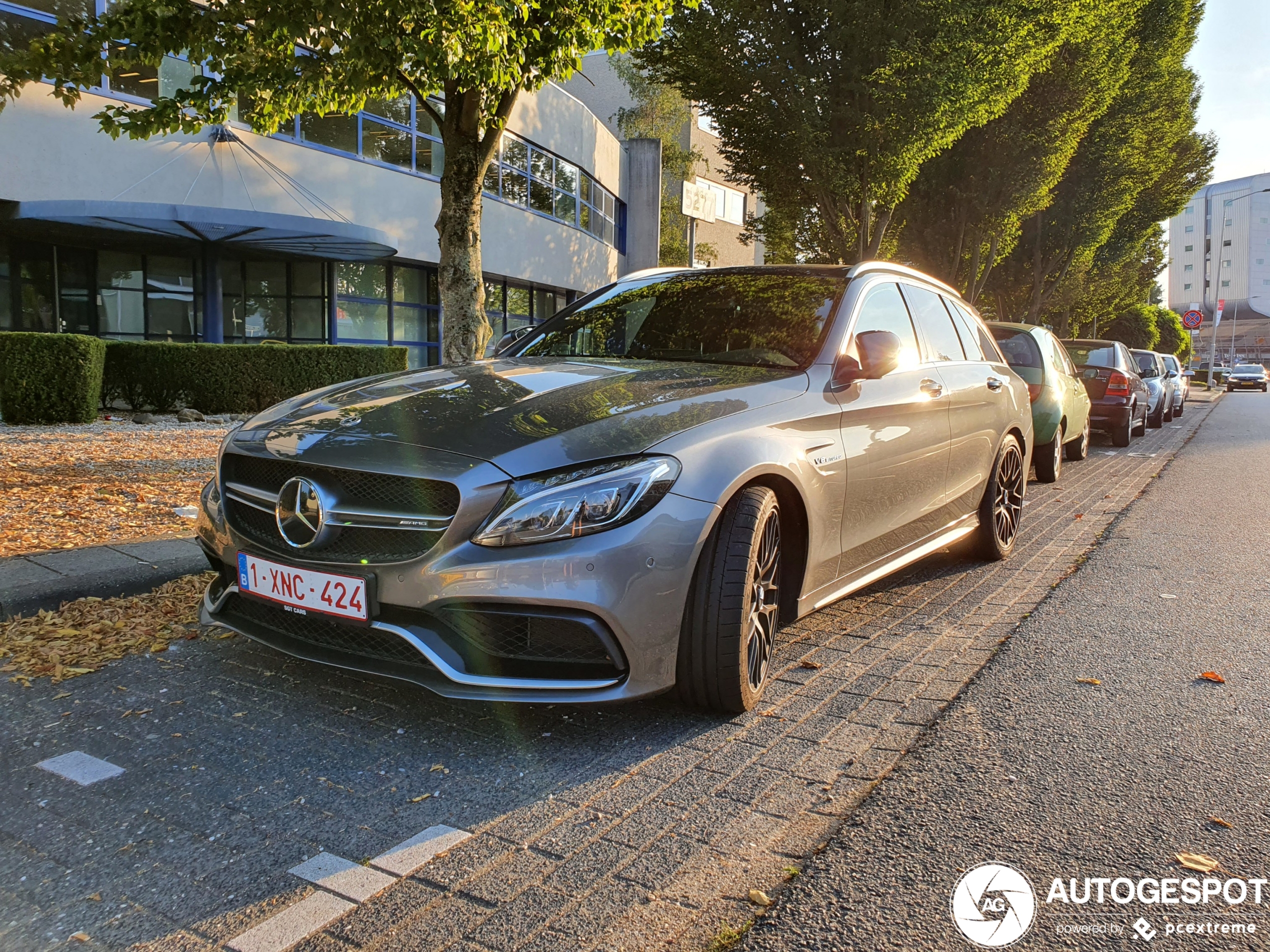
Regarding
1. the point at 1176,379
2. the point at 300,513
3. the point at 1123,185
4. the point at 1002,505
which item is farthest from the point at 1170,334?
the point at 300,513

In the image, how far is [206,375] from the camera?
503 inches

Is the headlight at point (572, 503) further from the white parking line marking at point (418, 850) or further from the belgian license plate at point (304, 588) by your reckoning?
the white parking line marking at point (418, 850)

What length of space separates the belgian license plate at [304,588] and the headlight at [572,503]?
0.43 m

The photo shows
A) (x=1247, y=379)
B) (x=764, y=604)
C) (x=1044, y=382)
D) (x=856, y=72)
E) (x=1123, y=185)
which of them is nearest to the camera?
(x=764, y=604)

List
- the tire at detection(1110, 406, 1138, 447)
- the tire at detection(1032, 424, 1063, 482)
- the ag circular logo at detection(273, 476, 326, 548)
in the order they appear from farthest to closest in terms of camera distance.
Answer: the tire at detection(1110, 406, 1138, 447)
the tire at detection(1032, 424, 1063, 482)
the ag circular logo at detection(273, 476, 326, 548)

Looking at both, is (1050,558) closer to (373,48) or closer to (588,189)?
(373,48)

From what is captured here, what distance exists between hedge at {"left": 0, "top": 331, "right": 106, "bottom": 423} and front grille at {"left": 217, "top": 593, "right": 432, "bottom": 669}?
31.2 ft

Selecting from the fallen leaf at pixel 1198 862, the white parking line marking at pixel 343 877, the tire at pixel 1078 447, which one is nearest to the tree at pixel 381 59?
the white parking line marking at pixel 343 877

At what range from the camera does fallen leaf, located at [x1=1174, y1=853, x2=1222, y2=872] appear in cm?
224

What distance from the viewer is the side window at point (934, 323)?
4777 mm

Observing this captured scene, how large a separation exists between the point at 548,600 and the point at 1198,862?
1.73 metres

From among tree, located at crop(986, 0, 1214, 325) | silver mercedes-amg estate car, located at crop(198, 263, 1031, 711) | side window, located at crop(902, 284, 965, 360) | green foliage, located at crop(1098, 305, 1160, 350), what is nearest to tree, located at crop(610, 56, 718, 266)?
tree, located at crop(986, 0, 1214, 325)

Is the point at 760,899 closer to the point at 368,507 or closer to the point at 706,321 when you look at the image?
the point at 368,507

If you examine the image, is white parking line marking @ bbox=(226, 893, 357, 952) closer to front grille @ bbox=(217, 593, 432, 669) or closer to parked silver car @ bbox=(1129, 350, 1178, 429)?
front grille @ bbox=(217, 593, 432, 669)
